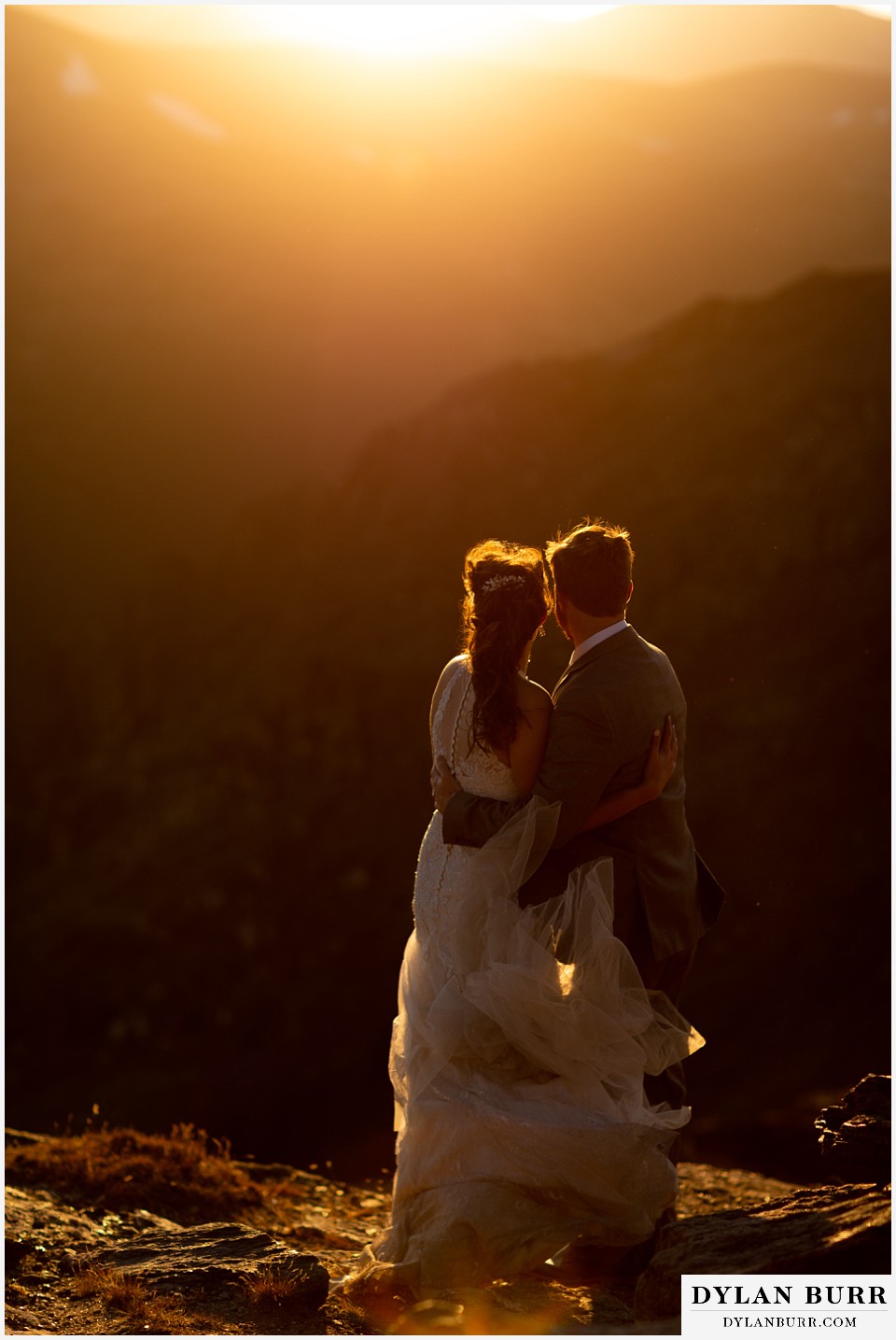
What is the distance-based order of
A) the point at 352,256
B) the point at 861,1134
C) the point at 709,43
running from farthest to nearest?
the point at 352,256 → the point at 709,43 → the point at 861,1134

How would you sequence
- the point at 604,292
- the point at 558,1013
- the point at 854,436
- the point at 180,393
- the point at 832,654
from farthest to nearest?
1. the point at 180,393
2. the point at 604,292
3. the point at 854,436
4. the point at 832,654
5. the point at 558,1013

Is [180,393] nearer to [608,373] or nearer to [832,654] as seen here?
[608,373]

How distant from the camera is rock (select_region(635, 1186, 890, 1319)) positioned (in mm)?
3818

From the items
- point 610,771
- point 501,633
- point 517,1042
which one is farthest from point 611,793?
point 517,1042

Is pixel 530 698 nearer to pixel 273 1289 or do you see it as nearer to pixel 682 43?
pixel 273 1289

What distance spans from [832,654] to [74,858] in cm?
1653

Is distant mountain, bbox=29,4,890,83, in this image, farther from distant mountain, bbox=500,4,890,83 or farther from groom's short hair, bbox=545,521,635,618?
groom's short hair, bbox=545,521,635,618

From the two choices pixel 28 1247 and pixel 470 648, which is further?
pixel 28 1247

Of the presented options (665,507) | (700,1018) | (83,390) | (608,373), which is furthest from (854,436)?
(83,390)

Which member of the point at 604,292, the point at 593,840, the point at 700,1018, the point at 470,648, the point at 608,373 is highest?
the point at 604,292

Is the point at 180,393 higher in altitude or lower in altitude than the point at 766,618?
higher

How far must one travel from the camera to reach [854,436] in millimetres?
24312

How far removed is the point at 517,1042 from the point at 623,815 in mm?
908

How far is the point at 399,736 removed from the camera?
2580cm
